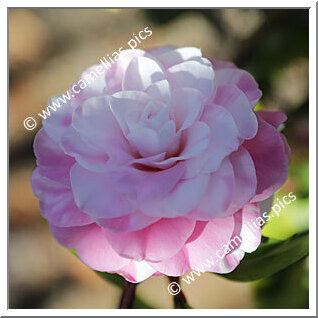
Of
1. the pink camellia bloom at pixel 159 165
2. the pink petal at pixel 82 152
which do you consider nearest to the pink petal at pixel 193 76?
the pink camellia bloom at pixel 159 165

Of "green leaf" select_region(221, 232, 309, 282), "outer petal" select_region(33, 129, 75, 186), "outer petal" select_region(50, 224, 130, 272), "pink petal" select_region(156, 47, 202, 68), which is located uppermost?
"pink petal" select_region(156, 47, 202, 68)

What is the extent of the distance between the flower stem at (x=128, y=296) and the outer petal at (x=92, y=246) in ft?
0.26

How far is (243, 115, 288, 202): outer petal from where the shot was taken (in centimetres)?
47

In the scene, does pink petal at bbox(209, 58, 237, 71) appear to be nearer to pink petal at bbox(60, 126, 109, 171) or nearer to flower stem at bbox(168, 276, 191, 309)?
pink petal at bbox(60, 126, 109, 171)

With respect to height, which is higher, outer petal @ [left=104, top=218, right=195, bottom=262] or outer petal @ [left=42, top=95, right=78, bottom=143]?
outer petal @ [left=42, top=95, right=78, bottom=143]

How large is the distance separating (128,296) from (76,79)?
0.28 meters

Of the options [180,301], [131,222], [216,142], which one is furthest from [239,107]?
[180,301]

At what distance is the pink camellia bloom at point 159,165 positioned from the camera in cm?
43

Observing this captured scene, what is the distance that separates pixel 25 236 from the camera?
1.95 feet

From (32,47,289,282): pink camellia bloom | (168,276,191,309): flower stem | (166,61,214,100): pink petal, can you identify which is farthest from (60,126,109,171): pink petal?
(168,276,191,309): flower stem

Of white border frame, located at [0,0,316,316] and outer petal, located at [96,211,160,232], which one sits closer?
outer petal, located at [96,211,160,232]

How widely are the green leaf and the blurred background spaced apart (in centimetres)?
1
